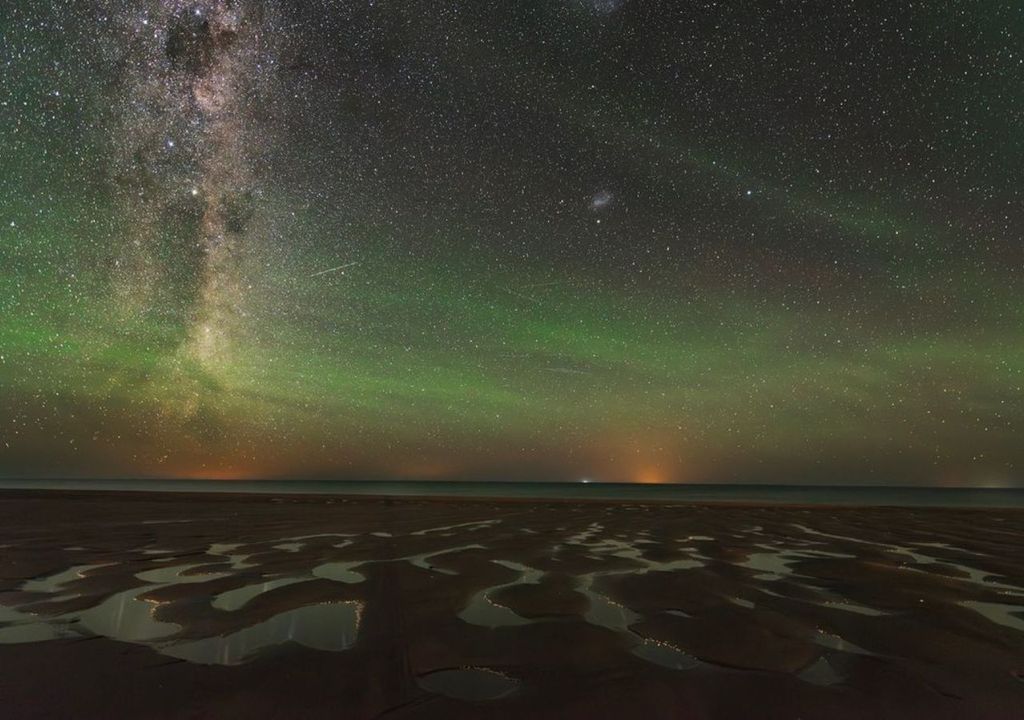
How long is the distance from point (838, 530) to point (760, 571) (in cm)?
717

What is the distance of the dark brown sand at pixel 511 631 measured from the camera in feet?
9.10

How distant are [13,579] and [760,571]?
26.4 ft

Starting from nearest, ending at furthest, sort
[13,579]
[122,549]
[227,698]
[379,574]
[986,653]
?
[227,698] → [986,653] → [13,579] → [379,574] → [122,549]

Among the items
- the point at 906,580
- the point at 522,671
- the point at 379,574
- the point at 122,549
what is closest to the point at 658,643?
the point at 522,671

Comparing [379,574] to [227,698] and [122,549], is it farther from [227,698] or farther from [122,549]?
[122,549]

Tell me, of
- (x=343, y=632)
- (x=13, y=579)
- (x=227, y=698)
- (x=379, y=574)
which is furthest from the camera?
(x=379, y=574)

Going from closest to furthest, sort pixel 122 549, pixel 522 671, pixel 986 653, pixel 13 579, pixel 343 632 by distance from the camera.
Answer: pixel 522 671, pixel 986 653, pixel 343 632, pixel 13 579, pixel 122 549

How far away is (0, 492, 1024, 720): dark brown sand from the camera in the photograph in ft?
9.10

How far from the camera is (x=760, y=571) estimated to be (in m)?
6.70

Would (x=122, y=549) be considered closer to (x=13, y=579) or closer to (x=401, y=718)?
(x=13, y=579)

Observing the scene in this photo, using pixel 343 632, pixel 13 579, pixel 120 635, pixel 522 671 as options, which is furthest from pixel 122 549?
pixel 522 671

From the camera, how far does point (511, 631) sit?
401 cm

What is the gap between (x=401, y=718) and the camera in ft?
8.29

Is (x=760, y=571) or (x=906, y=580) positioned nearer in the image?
(x=906, y=580)
